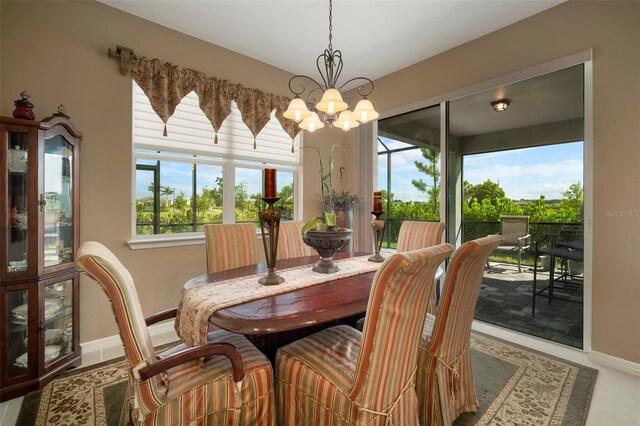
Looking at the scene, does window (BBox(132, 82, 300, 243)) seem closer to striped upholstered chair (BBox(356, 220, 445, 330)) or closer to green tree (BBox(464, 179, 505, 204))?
striped upholstered chair (BBox(356, 220, 445, 330))

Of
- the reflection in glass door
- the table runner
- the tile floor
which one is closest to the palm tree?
the tile floor

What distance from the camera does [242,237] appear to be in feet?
7.84

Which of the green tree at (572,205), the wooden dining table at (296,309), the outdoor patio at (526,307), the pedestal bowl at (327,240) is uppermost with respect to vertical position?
the green tree at (572,205)

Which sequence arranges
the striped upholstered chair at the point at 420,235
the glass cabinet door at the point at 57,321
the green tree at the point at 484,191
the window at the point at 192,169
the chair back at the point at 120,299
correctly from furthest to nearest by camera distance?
the green tree at the point at 484,191 → the window at the point at 192,169 → the striped upholstered chair at the point at 420,235 → the glass cabinet door at the point at 57,321 → the chair back at the point at 120,299

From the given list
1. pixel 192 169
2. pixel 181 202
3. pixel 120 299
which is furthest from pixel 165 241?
pixel 120 299

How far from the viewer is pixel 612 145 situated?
2.21 meters

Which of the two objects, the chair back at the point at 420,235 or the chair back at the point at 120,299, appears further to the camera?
the chair back at the point at 420,235

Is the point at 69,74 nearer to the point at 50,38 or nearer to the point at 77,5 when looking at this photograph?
the point at 50,38

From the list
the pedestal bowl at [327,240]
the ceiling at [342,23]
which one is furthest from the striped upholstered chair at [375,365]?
the ceiling at [342,23]

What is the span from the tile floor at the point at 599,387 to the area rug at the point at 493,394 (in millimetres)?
47

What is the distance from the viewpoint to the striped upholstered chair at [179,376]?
976 millimetres

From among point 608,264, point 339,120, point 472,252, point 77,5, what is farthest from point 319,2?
point 608,264

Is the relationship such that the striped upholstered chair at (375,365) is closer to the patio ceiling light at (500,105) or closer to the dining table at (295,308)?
the dining table at (295,308)

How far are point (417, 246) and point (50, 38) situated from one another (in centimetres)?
336
